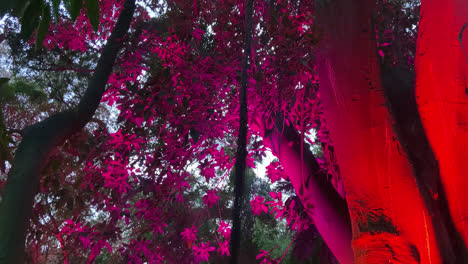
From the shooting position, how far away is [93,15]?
1.73 meters

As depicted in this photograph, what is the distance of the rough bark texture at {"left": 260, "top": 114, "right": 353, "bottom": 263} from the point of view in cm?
294

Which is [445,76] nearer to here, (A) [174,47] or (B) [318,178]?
(B) [318,178]

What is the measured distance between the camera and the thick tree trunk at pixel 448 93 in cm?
213

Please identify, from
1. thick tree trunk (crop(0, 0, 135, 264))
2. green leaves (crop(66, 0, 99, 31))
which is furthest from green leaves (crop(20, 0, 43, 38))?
thick tree trunk (crop(0, 0, 135, 264))

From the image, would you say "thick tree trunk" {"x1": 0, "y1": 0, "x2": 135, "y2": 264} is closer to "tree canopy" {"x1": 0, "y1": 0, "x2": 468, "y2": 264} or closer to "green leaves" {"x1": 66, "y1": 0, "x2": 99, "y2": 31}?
"tree canopy" {"x1": 0, "y1": 0, "x2": 468, "y2": 264}

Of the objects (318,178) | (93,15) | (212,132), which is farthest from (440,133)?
(212,132)

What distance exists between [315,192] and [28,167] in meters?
2.01

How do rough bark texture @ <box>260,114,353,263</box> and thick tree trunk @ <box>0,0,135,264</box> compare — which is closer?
thick tree trunk @ <box>0,0,135,264</box>

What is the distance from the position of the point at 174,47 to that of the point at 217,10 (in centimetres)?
69

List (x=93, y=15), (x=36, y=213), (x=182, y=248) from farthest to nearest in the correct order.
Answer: (x=182, y=248) → (x=36, y=213) → (x=93, y=15)

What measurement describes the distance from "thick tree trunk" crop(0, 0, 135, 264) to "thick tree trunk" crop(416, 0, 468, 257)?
2109 millimetres

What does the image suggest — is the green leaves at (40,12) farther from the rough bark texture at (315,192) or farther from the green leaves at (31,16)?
the rough bark texture at (315,192)

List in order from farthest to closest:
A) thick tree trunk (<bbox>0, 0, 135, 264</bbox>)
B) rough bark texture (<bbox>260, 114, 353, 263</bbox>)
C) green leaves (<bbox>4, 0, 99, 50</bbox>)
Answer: rough bark texture (<bbox>260, 114, 353, 263</bbox>), thick tree trunk (<bbox>0, 0, 135, 264</bbox>), green leaves (<bbox>4, 0, 99, 50</bbox>)

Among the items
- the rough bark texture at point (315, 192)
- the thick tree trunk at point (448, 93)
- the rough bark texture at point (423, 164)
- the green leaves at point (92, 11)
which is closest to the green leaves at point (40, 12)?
the green leaves at point (92, 11)
